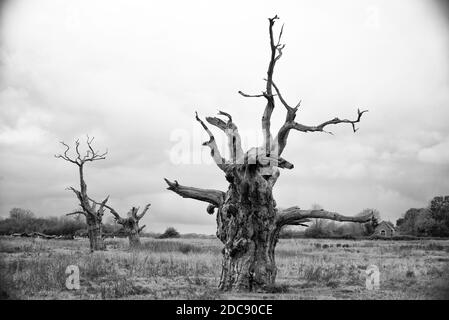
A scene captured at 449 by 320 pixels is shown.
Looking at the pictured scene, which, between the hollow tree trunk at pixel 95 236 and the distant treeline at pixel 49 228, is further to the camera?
the distant treeline at pixel 49 228

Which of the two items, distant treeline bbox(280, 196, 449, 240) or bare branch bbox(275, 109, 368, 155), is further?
distant treeline bbox(280, 196, 449, 240)

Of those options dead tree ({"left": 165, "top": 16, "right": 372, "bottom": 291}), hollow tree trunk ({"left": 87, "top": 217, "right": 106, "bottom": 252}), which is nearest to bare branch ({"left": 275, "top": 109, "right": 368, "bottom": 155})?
dead tree ({"left": 165, "top": 16, "right": 372, "bottom": 291})

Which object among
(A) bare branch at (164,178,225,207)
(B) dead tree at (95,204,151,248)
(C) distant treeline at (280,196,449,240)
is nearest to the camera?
(A) bare branch at (164,178,225,207)

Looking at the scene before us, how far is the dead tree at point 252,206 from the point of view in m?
12.0

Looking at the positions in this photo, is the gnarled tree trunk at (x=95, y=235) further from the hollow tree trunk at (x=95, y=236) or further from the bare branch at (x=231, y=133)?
the bare branch at (x=231, y=133)

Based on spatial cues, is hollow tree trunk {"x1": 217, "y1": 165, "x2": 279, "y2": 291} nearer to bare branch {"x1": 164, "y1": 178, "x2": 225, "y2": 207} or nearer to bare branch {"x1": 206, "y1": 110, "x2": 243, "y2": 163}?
bare branch {"x1": 164, "y1": 178, "x2": 225, "y2": 207}

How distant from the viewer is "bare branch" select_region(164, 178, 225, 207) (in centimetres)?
1328

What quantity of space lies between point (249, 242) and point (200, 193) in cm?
201

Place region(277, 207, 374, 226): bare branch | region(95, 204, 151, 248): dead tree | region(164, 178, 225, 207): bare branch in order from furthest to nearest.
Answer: region(95, 204, 151, 248): dead tree
region(164, 178, 225, 207): bare branch
region(277, 207, 374, 226): bare branch

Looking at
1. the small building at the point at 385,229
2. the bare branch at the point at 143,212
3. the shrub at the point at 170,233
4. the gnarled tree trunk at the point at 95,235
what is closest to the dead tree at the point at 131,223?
the bare branch at the point at 143,212
